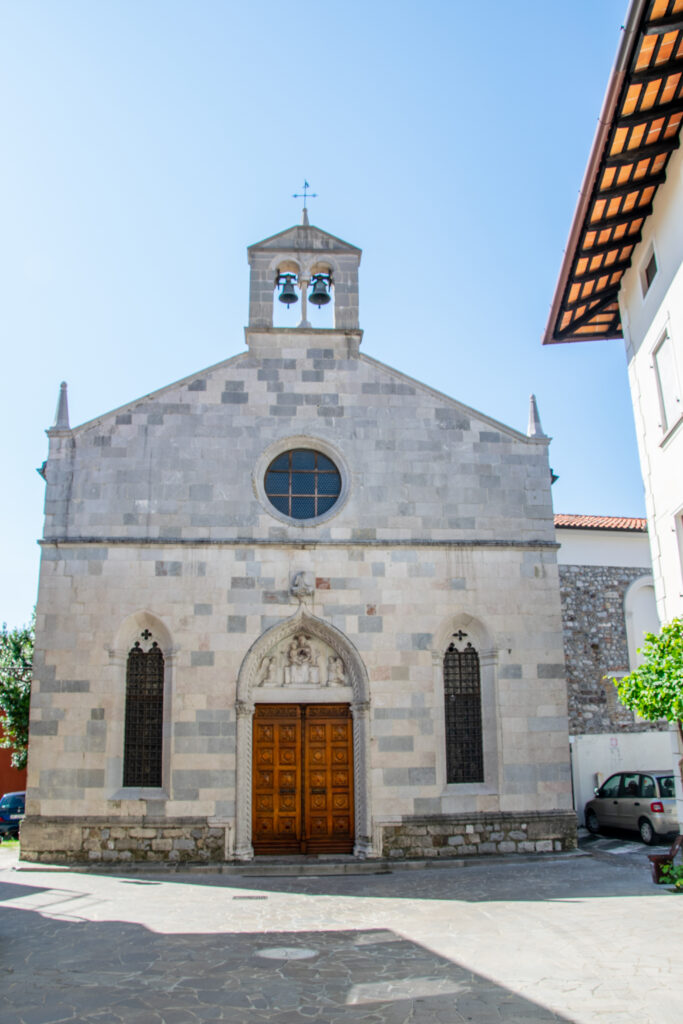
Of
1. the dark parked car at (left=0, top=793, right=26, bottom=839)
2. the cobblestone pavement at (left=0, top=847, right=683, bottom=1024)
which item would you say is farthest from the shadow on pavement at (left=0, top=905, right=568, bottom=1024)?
the dark parked car at (left=0, top=793, right=26, bottom=839)

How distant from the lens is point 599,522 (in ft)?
76.8

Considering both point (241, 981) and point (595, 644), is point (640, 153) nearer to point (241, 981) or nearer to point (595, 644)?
point (241, 981)

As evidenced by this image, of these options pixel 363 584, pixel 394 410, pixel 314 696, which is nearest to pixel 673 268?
pixel 394 410

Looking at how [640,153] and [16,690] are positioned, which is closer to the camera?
[640,153]

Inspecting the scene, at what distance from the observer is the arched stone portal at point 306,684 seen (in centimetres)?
1484

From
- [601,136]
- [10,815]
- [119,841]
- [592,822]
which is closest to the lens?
[601,136]

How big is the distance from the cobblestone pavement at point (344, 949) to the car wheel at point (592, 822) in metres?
5.39

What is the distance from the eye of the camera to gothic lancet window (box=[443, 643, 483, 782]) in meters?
15.5

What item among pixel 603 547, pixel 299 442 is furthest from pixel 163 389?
pixel 603 547

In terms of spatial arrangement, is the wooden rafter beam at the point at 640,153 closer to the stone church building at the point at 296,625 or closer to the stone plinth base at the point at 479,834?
the stone church building at the point at 296,625

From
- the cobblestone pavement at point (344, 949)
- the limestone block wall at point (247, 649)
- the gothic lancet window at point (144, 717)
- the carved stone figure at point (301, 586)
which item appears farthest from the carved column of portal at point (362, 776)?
the gothic lancet window at point (144, 717)

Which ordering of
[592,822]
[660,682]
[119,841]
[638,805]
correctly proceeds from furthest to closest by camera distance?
[592,822]
[638,805]
[119,841]
[660,682]

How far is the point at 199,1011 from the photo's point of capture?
664 centimetres

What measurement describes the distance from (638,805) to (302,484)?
Result: 9309mm
